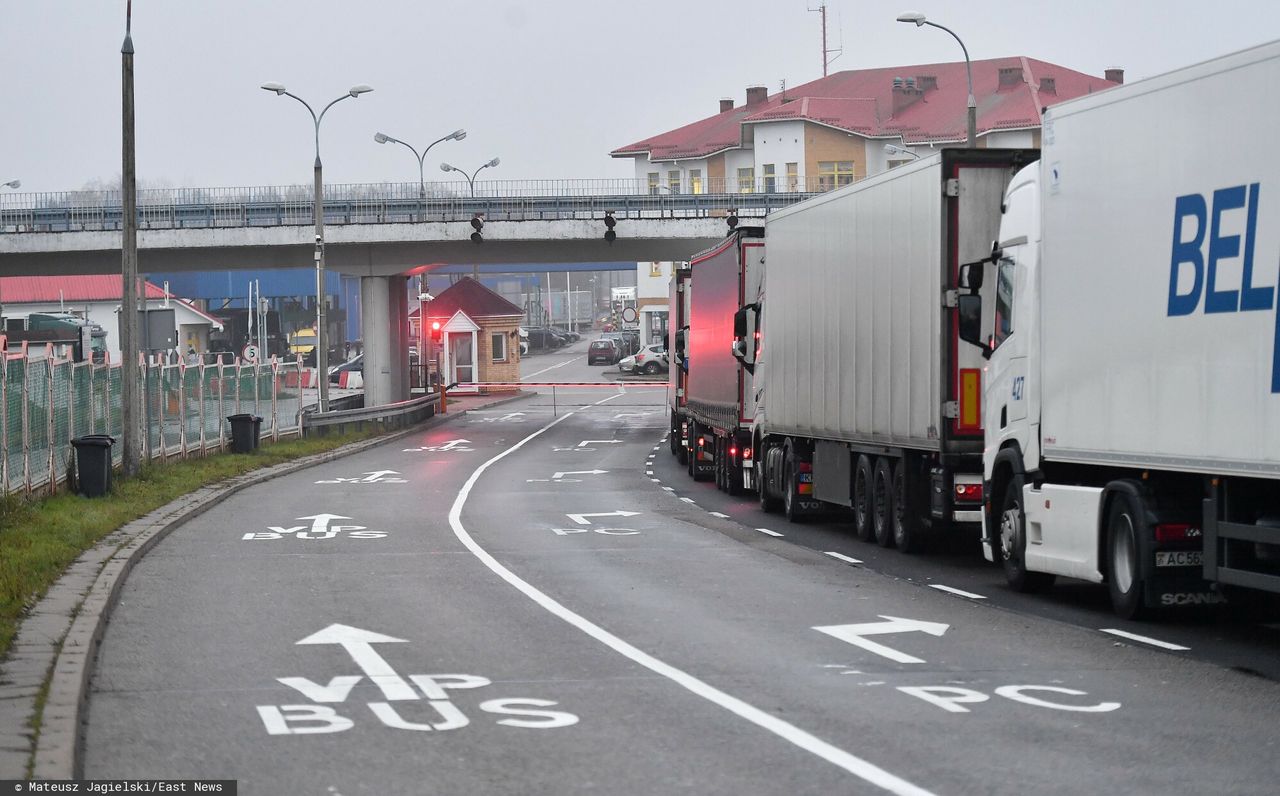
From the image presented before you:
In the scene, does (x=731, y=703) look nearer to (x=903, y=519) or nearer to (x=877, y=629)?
(x=877, y=629)

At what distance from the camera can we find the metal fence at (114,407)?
22469 mm

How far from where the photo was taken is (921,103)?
97.7 m

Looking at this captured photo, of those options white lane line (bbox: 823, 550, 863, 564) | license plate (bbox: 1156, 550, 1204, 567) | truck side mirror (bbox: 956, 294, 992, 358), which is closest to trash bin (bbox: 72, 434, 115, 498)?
white lane line (bbox: 823, 550, 863, 564)

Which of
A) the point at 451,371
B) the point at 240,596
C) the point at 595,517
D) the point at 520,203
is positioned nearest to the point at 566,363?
the point at 451,371

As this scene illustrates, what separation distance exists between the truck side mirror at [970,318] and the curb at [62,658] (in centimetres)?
756

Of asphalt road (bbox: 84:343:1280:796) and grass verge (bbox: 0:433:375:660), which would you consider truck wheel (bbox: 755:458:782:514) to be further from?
grass verge (bbox: 0:433:375:660)

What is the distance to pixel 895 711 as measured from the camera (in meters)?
9.05

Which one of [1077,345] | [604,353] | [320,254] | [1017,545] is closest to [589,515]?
[1017,545]

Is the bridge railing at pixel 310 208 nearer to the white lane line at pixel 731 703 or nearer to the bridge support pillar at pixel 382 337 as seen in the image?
the bridge support pillar at pixel 382 337

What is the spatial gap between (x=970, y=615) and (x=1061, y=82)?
85.1 meters

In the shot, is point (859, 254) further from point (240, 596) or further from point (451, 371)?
point (451, 371)

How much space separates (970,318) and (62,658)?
8.48m

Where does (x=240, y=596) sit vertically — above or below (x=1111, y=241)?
below

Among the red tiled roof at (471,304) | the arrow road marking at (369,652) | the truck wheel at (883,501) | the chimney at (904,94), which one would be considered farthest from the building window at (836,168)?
the arrow road marking at (369,652)
